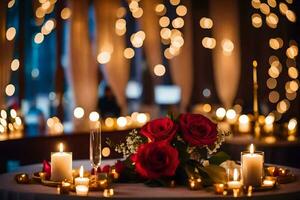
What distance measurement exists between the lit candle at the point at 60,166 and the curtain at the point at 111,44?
629 cm

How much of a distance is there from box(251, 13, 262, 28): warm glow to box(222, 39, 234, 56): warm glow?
1.43 ft

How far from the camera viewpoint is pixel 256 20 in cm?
965

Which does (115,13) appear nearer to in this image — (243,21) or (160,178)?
(243,21)

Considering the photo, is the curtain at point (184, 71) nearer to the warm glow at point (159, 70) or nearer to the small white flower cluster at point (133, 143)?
the warm glow at point (159, 70)

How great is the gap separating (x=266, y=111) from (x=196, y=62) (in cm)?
135

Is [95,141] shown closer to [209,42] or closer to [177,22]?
[177,22]

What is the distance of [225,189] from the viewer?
2.80m

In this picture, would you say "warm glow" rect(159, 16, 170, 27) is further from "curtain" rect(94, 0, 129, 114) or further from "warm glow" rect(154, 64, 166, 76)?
"curtain" rect(94, 0, 129, 114)

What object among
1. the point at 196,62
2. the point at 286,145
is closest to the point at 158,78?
the point at 196,62

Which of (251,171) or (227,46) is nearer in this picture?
(251,171)

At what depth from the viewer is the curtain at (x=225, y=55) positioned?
33.2ft

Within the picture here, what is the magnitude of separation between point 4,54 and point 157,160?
496cm

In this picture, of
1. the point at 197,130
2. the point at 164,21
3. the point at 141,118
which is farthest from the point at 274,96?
the point at 197,130

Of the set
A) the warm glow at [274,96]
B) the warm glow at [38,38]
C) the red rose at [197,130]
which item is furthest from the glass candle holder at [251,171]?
the warm glow at [274,96]
